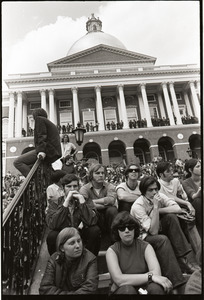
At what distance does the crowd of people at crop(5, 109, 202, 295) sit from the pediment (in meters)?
29.1

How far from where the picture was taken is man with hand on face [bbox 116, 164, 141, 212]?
4.02 meters

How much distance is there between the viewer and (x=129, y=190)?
412 centimetres

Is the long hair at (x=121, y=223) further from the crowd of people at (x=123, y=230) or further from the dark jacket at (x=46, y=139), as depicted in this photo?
the dark jacket at (x=46, y=139)

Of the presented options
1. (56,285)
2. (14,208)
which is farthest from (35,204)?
(56,285)

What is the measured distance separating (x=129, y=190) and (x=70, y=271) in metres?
1.65

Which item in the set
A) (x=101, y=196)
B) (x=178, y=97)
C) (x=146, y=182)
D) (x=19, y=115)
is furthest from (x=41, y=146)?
(x=178, y=97)

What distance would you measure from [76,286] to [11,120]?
28.9 meters

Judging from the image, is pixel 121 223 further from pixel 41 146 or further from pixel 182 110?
pixel 182 110

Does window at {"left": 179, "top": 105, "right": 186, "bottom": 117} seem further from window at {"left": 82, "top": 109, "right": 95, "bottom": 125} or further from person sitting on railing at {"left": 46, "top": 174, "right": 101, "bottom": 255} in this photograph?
person sitting on railing at {"left": 46, "top": 174, "right": 101, "bottom": 255}

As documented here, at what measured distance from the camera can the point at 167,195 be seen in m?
4.25

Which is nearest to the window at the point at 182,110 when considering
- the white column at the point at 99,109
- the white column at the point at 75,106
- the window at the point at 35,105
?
the white column at the point at 99,109

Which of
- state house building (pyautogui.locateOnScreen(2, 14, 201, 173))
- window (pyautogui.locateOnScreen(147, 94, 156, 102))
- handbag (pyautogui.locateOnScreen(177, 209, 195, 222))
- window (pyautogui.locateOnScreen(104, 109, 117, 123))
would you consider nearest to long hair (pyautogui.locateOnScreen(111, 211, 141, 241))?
handbag (pyautogui.locateOnScreen(177, 209, 195, 222))

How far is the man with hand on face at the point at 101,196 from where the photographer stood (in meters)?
3.78

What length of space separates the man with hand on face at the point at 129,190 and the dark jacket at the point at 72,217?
73 cm
